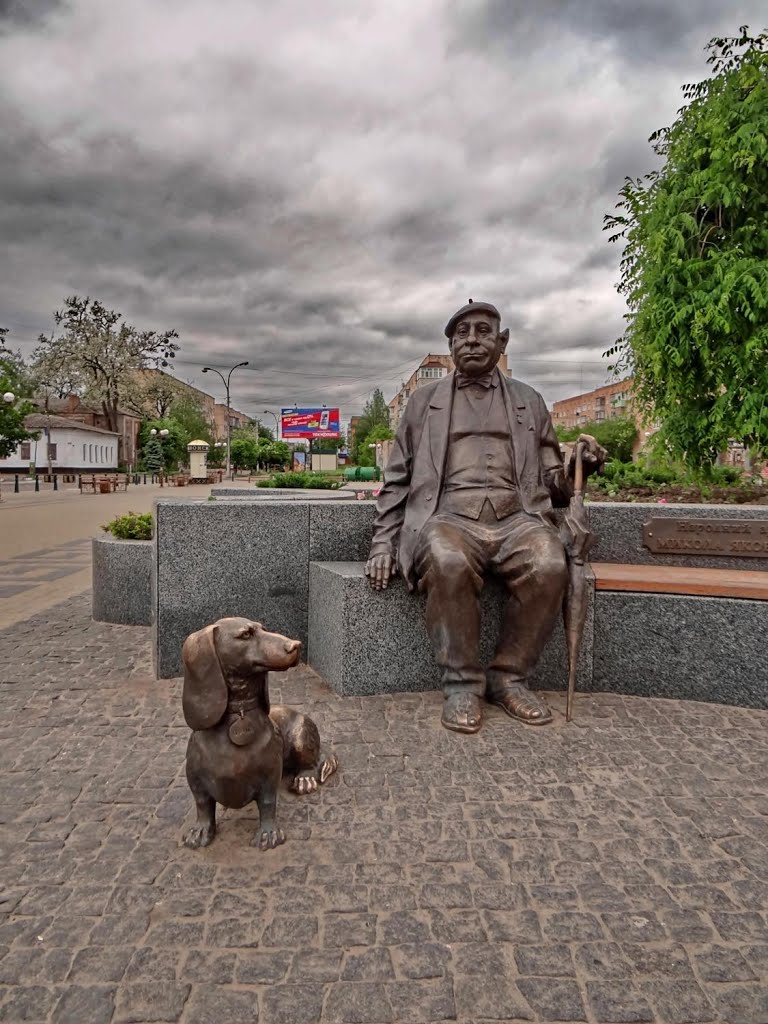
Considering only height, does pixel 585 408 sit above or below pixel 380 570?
above

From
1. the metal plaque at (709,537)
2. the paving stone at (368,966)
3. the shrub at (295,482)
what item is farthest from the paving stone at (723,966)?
the shrub at (295,482)

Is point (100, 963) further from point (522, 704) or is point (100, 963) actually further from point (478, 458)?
point (478, 458)

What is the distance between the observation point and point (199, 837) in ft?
7.61

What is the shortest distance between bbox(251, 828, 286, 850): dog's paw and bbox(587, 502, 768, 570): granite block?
2835 millimetres

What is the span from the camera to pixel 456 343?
3920mm

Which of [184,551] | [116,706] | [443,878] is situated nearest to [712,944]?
[443,878]

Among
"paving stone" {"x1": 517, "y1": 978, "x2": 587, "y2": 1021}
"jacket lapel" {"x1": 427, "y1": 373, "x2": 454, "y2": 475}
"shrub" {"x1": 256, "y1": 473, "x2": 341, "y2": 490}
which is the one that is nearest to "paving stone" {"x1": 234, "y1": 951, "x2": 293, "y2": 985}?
"paving stone" {"x1": 517, "y1": 978, "x2": 587, "y2": 1021}

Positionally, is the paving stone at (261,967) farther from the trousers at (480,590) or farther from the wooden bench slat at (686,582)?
the wooden bench slat at (686,582)

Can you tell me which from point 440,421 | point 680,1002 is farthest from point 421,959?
point 440,421

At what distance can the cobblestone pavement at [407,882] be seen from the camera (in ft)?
5.61

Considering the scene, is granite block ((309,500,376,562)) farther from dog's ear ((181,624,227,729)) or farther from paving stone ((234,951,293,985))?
paving stone ((234,951,293,985))

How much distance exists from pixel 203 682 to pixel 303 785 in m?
0.82

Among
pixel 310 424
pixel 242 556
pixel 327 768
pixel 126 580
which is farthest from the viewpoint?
pixel 310 424

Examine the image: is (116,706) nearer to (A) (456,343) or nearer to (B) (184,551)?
(B) (184,551)
